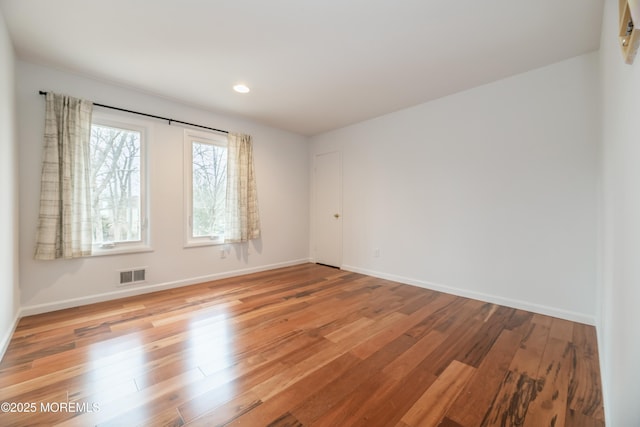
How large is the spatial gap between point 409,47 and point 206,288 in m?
3.66

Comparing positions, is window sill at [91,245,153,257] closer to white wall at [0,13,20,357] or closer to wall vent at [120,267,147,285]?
Result: wall vent at [120,267,147,285]

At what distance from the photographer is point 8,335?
2131mm

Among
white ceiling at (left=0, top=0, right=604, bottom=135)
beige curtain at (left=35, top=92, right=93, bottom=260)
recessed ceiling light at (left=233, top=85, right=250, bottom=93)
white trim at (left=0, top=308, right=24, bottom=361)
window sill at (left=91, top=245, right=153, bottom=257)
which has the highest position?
recessed ceiling light at (left=233, top=85, right=250, bottom=93)

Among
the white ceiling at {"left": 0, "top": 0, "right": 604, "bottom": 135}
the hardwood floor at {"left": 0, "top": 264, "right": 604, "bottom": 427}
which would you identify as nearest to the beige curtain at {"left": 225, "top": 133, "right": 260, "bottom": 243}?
the white ceiling at {"left": 0, "top": 0, "right": 604, "bottom": 135}

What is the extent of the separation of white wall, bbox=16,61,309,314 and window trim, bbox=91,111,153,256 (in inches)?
2.4

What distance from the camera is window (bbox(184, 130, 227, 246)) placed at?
12.2 ft

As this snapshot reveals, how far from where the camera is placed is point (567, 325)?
8.09ft

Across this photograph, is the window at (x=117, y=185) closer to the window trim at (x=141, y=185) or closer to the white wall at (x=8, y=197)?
the window trim at (x=141, y=185)

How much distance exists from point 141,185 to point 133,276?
115 cm

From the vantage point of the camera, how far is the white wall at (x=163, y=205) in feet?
8.68

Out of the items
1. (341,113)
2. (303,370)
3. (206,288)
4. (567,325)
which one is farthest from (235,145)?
(567,325)

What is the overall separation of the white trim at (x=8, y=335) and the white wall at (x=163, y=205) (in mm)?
104

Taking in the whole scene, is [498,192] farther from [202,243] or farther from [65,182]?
[65,182]

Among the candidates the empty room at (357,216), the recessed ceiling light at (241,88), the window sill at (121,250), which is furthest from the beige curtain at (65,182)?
the recessed ceiling light at (241,88)
